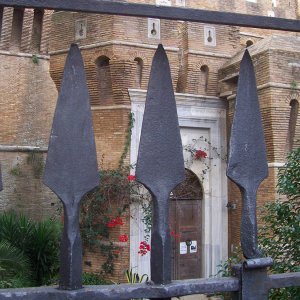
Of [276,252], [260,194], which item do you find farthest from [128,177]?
[276,252]

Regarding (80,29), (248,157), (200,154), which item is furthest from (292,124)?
(248,157)

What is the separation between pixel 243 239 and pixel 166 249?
218 mm

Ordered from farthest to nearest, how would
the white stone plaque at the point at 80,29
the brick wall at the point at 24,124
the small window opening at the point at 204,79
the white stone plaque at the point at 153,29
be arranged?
the brick wall at the point at 24,124, the small window opening at the point at 204,79, the white stone plaque at the point at 80,29, the white stone plaque at the point at 153,29

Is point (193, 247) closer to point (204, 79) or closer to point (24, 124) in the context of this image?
point (204, 79)

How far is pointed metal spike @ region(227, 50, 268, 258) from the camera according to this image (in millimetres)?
1312

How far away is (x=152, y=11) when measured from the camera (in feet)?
4.22

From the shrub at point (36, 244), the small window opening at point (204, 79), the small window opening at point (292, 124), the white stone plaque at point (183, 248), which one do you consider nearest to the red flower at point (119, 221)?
the shrub at point (36, 244)

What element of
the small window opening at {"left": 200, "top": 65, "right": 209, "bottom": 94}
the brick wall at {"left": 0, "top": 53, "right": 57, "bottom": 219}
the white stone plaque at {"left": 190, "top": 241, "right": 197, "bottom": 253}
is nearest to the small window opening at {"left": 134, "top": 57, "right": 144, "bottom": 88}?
the small window opening at {"left": 200, "top": 65, "right": 209, "bottom": 94}

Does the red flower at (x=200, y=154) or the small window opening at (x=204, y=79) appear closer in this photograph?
the red flower at (x=200, y=154)

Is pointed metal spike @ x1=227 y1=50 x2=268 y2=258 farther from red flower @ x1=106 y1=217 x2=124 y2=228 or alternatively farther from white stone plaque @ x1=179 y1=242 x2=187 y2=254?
white stone plaque @ x1=179 y1=242 x2=187 y2=254

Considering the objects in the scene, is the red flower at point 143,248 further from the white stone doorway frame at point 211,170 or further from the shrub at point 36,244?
the white stone doorway frame at point 211,170

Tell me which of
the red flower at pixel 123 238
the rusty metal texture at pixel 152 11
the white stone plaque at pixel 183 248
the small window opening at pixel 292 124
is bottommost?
the white stone plaque at pixel 183 248

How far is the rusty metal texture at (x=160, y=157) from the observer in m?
1.24

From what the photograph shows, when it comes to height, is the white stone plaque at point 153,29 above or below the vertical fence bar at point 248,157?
above
